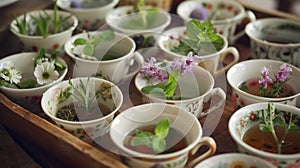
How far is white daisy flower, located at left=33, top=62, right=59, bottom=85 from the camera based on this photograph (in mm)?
812

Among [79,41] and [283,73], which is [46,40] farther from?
[283,73]

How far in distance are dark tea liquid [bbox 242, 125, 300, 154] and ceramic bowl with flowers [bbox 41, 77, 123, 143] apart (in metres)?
0.19

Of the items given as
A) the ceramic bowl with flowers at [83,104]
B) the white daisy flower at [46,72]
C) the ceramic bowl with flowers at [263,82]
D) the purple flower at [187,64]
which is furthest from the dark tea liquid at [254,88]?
the white daisy flower at [46,72]

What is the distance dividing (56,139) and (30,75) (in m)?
0.22

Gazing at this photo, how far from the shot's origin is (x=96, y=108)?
2.47 feet

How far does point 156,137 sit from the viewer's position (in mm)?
663

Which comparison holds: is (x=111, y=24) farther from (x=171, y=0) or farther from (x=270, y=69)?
(x=270, y=69)

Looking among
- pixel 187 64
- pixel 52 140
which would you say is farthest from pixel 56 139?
pixel 187 64

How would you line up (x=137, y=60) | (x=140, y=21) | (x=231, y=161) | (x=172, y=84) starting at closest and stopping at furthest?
1. (x=231, y=161)
2. (x=172, y=84)
3. (x=137, y=60)
4. (x=140, y=21)

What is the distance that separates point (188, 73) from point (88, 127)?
7.4 inches

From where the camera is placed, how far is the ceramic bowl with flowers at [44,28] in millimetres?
896

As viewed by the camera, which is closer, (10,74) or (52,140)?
(52,140)

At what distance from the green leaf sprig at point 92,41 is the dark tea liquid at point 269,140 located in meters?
0.32

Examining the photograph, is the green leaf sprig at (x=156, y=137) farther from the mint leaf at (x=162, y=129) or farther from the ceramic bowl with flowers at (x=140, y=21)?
the ceramic bowl with flowers at (x=140, y=21)
